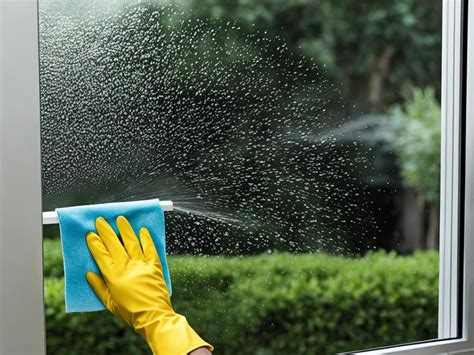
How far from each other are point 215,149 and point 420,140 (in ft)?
5.03

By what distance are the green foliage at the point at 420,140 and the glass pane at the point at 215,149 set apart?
2.55 ft

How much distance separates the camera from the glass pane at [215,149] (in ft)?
3.34

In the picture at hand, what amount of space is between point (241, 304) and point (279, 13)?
71 cm

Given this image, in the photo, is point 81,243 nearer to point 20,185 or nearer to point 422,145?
point 20,185

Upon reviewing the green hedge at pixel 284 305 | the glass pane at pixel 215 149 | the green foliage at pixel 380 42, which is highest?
the green foliage at pixel 380 42

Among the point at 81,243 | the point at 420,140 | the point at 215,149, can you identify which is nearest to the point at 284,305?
the point at 215,149

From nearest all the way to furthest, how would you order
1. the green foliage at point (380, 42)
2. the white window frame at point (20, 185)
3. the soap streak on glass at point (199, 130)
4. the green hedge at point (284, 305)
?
the white window frame at point (20, 185) < the soap streak on glass at point (199, 130) < the green hedge at point (284, 305) < the green foliage at point (380, 42)

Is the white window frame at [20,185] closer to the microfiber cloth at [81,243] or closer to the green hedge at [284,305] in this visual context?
the microfiber cloth at [81,243]

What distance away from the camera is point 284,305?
177cm

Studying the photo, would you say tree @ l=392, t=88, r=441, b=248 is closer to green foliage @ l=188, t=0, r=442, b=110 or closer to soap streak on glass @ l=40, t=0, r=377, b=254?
green foliage @ l=188, t=0, r=442, b=110

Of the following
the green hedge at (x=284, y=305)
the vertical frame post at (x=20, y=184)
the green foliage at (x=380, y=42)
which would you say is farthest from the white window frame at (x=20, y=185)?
the green foliage at (x=380, y=42)

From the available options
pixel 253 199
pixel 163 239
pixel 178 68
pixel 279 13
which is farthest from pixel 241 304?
pixel 279 13

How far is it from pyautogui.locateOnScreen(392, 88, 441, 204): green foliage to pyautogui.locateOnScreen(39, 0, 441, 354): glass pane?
0.78 meters

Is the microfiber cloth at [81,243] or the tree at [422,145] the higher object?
the tree at [422,145]
